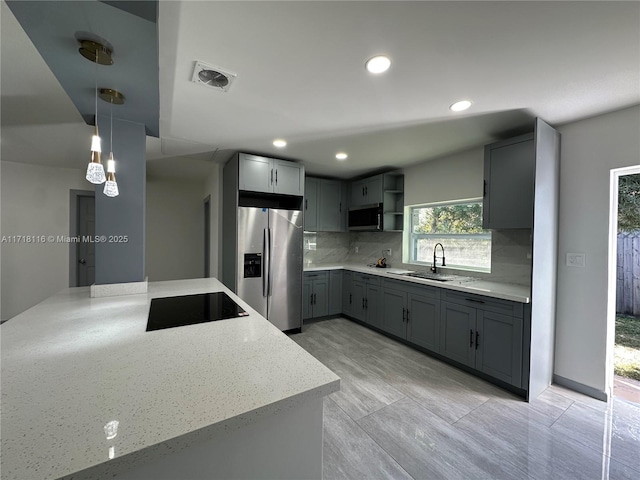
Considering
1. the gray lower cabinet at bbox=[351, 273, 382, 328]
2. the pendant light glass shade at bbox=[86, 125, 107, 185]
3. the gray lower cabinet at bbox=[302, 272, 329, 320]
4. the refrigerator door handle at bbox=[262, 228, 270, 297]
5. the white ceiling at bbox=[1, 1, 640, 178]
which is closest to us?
the white ceiling at bbox=[1, 1, 640, 178]

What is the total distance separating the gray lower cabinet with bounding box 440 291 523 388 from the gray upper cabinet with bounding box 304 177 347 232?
88.3 inches

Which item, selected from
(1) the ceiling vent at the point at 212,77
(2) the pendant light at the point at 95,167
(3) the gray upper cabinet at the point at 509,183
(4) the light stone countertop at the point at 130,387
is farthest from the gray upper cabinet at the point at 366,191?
(2) the pendant light at the point at 95,167

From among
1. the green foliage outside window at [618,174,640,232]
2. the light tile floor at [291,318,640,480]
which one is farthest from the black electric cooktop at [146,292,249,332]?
the green foliage outside window at [618,174,640,232]

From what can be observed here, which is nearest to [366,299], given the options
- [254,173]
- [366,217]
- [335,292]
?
[335,292]

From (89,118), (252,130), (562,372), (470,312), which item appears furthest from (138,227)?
(562,372)

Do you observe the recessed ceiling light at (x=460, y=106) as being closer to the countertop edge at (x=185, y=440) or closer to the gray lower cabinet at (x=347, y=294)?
the countertop edge at (x=185, y=440)

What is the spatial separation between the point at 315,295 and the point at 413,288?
5.05 ft

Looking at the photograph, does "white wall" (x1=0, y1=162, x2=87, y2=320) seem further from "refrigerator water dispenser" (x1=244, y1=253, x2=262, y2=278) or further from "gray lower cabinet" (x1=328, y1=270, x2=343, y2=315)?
"gray lower cabinet" (x1=328, y1=270, x2=343, y2=315)

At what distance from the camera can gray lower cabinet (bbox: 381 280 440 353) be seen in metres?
2.85

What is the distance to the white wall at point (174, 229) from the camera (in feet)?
16.9

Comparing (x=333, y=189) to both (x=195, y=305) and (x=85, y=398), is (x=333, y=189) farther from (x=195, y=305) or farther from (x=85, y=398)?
(x=85, y=398)

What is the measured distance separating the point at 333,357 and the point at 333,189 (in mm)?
2724

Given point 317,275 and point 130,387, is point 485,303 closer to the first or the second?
point 317,275

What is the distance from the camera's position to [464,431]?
5.98ft
